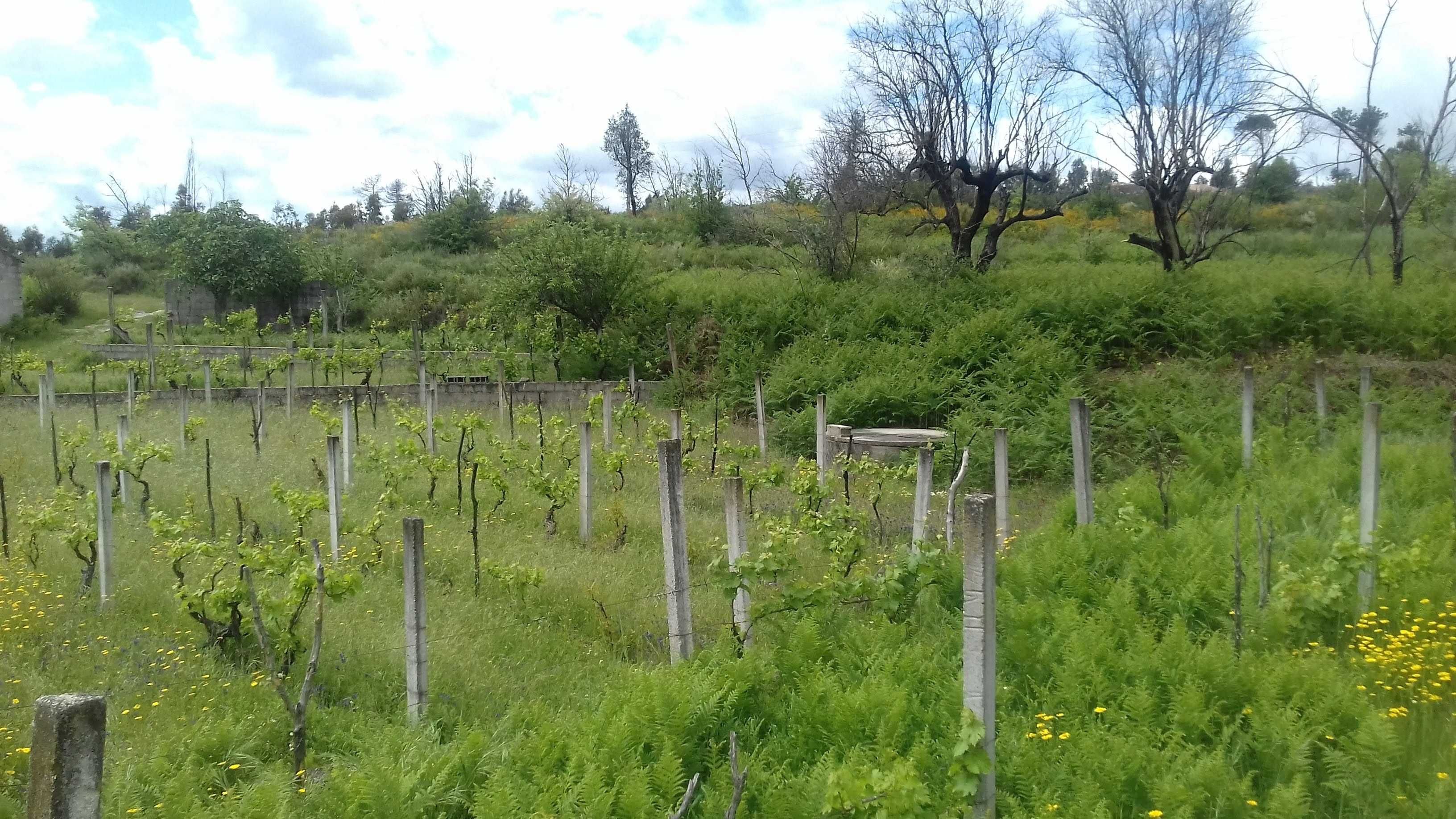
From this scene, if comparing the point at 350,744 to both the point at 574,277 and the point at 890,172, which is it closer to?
the point at 574,277

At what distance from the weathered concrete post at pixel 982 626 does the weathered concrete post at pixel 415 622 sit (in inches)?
117

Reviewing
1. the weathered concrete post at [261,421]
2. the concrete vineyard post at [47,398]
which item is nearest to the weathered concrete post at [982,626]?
the weathered concrete post at [261,421]

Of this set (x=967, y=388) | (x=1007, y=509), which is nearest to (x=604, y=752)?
(x=1007, y=509)

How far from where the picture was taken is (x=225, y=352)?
23234 millimetres

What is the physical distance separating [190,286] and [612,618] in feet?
91.3

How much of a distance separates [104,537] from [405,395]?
431 inches

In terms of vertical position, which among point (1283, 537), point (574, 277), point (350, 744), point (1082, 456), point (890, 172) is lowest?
point (350, 744)

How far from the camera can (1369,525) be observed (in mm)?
5816

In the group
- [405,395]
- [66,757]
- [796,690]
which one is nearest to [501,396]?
[405,395]

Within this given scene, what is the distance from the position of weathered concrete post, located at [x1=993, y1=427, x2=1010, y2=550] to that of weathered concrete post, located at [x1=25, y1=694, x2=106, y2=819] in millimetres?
6516

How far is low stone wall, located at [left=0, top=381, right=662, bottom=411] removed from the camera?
1554 centimetres

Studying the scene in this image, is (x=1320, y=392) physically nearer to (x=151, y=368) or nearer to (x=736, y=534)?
(x=736, y=534)

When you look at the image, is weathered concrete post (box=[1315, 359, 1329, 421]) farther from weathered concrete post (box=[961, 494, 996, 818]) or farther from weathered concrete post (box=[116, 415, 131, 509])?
weathered concrete post (box=[116, 415, 131, 509])

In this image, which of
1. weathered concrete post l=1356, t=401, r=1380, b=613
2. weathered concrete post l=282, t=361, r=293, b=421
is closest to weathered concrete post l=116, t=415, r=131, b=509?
weathered concrete post l=282, t=361, r=293, b=421
